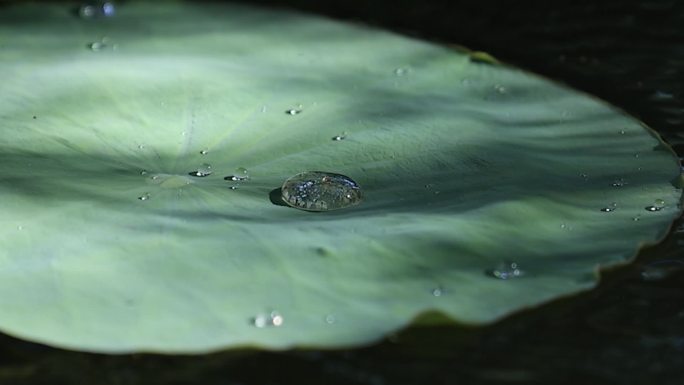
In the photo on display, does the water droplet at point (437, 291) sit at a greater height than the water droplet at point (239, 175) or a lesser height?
greater

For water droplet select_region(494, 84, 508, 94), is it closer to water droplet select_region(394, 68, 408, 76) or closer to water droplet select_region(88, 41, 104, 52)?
water droplet select_region(394, 68, 408, 76)

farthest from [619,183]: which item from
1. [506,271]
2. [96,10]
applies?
[96,10]

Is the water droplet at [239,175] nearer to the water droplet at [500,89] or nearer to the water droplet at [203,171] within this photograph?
the water droplet at [203,171]

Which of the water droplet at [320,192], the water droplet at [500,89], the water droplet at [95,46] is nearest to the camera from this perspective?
the water droplet at [320,192]

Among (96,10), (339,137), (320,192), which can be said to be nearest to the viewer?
(320,192)

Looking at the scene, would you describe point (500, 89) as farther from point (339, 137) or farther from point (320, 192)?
point (320, 192)

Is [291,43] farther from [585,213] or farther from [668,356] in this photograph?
[668,356]

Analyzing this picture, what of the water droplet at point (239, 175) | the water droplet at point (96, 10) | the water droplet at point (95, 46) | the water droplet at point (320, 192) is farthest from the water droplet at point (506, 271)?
the water droplet at point (96, 10)

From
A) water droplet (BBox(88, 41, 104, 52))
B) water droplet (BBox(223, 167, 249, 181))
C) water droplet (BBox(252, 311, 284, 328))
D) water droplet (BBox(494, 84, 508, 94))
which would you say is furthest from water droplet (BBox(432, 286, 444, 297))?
water droplet (BBox(88, 41, 104, 52))
